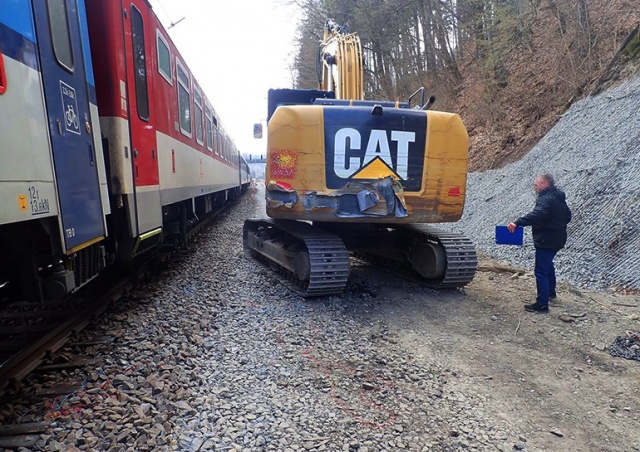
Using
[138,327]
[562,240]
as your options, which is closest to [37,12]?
[138,327]

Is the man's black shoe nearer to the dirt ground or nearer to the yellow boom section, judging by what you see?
the dirt ground

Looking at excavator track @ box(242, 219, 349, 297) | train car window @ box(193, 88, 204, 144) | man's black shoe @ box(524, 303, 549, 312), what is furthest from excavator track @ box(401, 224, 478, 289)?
train car window @ box(193, 88, 204, 144)

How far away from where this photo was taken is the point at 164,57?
5992 mm

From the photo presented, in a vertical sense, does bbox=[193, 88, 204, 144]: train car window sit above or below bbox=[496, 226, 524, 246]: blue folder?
above

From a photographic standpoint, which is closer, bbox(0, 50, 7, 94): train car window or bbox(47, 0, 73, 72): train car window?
bbox(0, 50, 7, 94): train car window

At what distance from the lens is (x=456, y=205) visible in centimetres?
525

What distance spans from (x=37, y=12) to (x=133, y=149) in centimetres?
170

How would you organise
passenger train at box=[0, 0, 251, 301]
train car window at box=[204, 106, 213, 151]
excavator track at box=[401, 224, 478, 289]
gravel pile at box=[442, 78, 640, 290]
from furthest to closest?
train car window at box=[204, 106, 213, 151]
gravel pile at box=[442, 78, 640, 290]
excavator track at box=[401, 224, 478, 289]
passenger train at box=[0, 0, 251, 301]

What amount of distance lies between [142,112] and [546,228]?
4.90 meters

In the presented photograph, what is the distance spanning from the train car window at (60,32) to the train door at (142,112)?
3.41 feet

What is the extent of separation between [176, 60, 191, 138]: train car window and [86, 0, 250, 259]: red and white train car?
18 mm

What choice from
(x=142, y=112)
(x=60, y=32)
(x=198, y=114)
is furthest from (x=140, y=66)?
(x=198, y=114)

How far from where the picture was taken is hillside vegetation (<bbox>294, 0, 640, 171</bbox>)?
11484 millimetres

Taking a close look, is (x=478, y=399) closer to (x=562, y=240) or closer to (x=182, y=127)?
(x=562, y=240)
